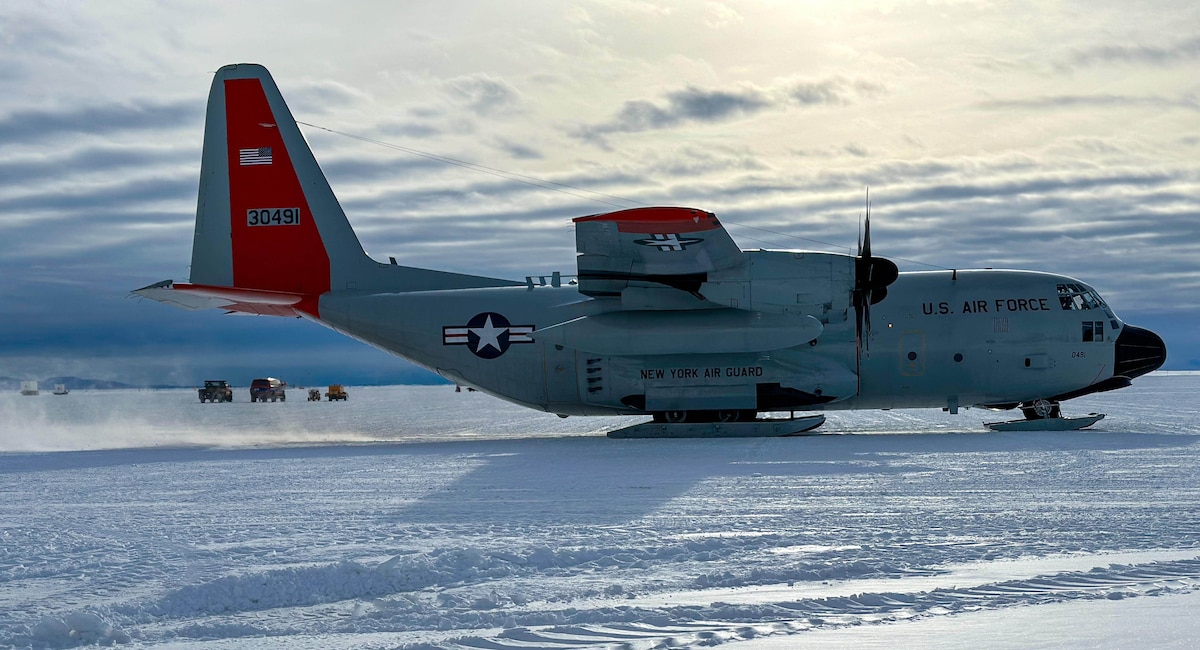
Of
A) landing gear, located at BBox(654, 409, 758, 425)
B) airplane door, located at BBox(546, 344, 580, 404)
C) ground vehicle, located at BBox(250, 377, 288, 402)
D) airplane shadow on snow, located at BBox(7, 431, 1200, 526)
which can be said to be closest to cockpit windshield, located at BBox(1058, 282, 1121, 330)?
airplane shadow on snow, located at BBox(7, 431, 1200, 526)

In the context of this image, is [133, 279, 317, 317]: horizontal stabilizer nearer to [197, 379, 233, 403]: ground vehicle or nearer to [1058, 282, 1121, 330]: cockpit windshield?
[1058, 282, 1121, 330]: cockpit windshield

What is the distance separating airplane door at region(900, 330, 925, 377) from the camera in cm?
1991

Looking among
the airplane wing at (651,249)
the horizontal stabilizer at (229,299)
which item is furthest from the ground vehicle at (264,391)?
the airplane wing at (651,249)

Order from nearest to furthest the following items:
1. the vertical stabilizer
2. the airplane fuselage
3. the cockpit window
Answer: the airplane fuselage → the cockpit window → the vertical stabilizer

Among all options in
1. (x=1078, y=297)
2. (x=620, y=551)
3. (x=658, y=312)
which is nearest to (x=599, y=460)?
(x=658, y=312)

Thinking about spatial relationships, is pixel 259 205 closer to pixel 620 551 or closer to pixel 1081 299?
pixel 620 551

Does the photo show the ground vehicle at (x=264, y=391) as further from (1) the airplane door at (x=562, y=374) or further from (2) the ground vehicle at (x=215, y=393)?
(1) the airplane door at (x=562, y=374)

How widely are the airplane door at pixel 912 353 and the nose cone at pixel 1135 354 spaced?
3.92 meters

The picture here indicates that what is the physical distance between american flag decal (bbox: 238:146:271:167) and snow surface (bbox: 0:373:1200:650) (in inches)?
315

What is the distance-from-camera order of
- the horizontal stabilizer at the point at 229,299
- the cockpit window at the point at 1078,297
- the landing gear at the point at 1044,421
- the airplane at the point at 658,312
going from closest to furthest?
1. the airplane at the point at 658,312
2. the landing gear at the point at 1044,421
3. the cockpit window at the point at 1078,297
4. the horizontal stabilizer at the point at 229,299

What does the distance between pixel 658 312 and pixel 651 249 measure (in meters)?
2.04

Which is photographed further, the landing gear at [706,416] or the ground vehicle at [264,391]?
the ground vehicle at [264,391]

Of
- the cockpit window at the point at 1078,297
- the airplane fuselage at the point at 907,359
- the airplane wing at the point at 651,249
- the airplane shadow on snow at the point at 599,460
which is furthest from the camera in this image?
the cockpit window at the point at 1078,297

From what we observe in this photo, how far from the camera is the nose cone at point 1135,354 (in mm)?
20000
